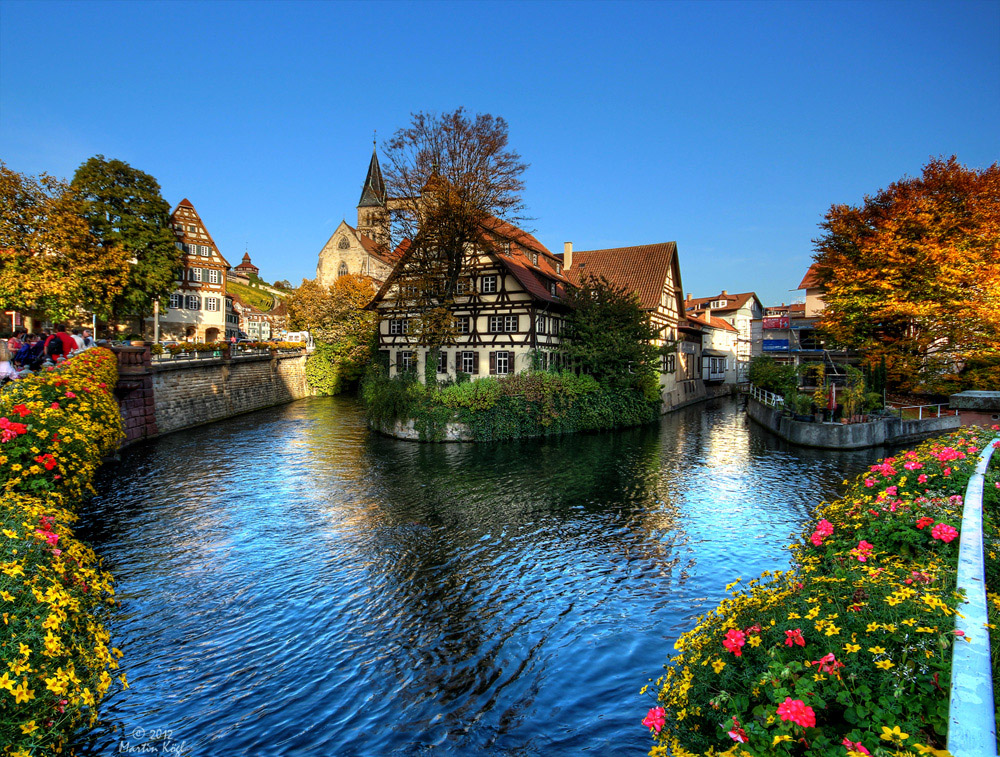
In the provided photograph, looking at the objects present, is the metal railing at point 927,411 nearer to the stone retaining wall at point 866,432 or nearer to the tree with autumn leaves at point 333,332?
the stone retaining wall at point 866,432

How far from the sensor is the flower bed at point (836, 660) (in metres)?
3.11

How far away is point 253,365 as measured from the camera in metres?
39.3

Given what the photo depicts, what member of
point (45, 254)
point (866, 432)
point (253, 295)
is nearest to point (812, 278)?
point (866, 432)

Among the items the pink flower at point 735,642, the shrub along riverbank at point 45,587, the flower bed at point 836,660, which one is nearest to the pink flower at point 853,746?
the flower bed at point 836,660

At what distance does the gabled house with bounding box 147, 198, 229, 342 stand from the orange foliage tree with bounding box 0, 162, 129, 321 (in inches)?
637

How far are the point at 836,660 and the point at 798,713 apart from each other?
0.76 metres

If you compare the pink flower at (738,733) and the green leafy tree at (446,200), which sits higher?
the green leafy tree at (446,200)

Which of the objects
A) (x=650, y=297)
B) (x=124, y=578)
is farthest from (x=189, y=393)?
(x=650, y=297)

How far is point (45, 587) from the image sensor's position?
5.41m

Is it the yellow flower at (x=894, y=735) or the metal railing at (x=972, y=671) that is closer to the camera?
the metal railing at (x=972, y=671)

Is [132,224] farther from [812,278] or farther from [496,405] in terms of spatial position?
[812,278]

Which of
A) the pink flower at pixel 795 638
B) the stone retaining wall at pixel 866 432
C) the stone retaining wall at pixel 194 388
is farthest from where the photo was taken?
the stone retaining wall at pixel 866 432

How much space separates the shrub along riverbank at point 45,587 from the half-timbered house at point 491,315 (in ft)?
63.9

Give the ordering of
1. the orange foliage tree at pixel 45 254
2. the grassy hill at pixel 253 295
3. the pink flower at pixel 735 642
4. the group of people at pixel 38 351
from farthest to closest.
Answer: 1. the grassy hill at pixel 253 295
2. the orange foliage tree at pixel 45 254
3. the group of people at pixel 38 351
4. the pink flower at pixel 735 642
